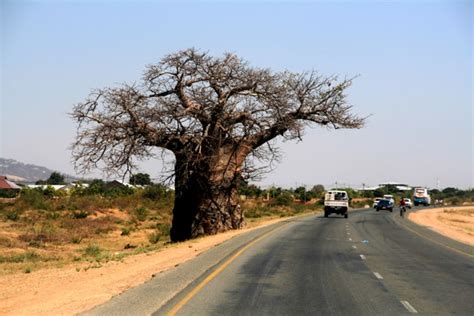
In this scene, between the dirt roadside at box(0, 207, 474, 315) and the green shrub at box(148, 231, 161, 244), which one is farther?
the green shrub at box(148, 231, 161, 244)

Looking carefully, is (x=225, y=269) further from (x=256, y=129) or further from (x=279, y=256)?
(x=256, y=129)

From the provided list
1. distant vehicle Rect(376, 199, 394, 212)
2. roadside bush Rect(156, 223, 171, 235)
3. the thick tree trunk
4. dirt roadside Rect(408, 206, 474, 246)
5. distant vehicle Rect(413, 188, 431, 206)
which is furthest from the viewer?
distant vehicle Rect(413, 188, 431, 206)

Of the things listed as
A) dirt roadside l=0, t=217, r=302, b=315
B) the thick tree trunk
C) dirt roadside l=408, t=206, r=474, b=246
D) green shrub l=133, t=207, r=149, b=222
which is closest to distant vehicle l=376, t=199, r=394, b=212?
dirt roadside l=408, t=206, r=474, b=246

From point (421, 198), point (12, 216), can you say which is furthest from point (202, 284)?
point (421, 198)

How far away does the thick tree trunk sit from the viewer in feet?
→ 111

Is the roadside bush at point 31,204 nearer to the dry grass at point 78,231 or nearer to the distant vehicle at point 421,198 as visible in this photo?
the dry grass at point 78,231

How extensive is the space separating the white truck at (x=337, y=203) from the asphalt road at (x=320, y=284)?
3152 cm

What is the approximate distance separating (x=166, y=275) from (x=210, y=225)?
18.9m

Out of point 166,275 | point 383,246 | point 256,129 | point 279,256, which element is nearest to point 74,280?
point 166,275

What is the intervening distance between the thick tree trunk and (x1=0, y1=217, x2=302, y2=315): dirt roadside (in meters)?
12.4

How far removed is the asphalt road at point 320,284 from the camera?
10555 millimetres

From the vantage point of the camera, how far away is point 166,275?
15.2 meters

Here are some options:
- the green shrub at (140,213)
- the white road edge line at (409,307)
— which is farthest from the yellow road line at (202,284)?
the green shrub at (140,213)

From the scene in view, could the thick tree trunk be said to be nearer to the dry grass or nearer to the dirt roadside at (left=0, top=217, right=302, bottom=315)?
the dry grass
